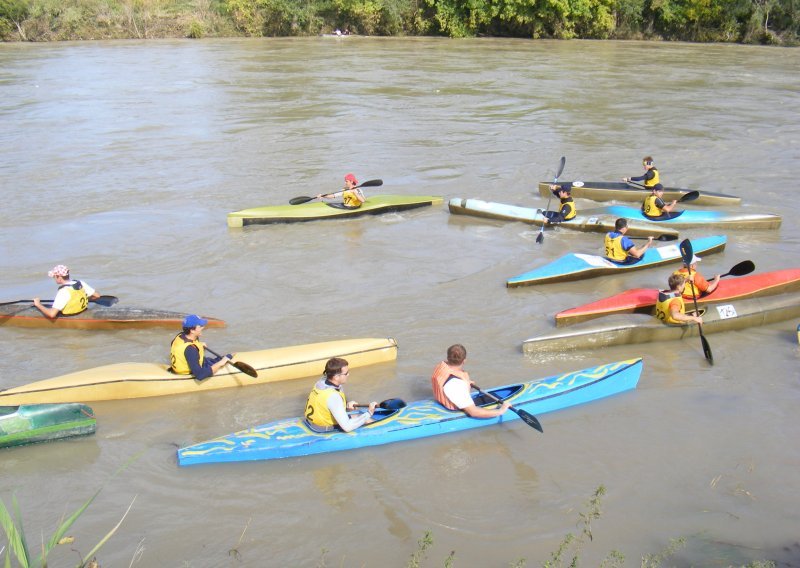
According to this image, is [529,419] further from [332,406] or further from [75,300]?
[75,300]

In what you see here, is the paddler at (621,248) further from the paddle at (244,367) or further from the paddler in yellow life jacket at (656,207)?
the paddle at (244,367)

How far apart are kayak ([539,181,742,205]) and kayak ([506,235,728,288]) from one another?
112 inches

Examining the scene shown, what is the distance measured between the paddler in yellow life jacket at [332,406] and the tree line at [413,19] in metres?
29.9

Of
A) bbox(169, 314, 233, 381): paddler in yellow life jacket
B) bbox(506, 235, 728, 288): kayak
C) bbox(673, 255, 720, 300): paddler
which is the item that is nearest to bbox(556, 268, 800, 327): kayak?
bbox(673, 255, 720, 300): paddler

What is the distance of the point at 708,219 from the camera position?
35.6ft

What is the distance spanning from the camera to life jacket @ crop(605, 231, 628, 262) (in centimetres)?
902

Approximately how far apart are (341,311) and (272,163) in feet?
24.5

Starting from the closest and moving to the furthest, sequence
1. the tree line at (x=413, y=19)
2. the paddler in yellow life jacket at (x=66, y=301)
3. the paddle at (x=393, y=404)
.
Answer: the paddle at (x=393, y=404)
the paddler in yellow life jacket at (x=66, y=301)
the tree line at (x=413, y=19)

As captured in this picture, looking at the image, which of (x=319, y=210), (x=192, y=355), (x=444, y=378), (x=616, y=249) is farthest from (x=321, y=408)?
(x=319, y=210)

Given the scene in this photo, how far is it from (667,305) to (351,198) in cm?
574

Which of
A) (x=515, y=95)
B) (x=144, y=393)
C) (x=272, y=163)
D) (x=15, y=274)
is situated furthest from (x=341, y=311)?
(x=515, y=95)

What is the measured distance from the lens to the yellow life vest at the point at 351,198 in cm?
1160

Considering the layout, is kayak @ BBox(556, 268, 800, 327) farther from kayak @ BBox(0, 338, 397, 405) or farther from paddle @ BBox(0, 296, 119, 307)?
paddle @ BBox(0, 296, 119, 307)

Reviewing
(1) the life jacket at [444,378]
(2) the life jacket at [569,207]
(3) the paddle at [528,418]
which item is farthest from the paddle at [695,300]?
(2) the life jacket at [569,207]
